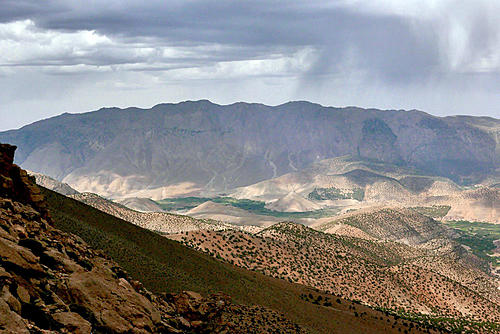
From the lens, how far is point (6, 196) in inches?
1270

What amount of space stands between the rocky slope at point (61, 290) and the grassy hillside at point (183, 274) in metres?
8.87

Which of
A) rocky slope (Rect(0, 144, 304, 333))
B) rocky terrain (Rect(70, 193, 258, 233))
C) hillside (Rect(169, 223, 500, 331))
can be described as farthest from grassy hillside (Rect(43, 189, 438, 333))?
rocky terrain (Rect(70, 193, 258, 233))

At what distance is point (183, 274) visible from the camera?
167ft

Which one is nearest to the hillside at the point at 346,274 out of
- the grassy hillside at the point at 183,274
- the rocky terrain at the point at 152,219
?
the grassy hillside at the point at 183,274

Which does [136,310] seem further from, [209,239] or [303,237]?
[303,237]

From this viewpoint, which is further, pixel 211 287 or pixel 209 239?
pixel 209 239

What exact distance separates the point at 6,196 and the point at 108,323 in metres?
11.7

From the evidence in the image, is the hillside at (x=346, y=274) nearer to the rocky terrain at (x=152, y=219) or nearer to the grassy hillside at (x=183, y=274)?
the grassy hillside at (x=183, y=274)

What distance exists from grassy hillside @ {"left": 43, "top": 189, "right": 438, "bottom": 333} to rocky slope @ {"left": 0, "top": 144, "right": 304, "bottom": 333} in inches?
349

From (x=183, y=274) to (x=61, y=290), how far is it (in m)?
27.1

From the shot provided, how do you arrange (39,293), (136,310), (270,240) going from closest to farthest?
1. (39,293)
2. (136,310)
3. (270,240)

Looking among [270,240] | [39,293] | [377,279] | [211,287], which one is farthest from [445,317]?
[39,293]

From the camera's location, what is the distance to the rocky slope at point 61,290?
830 inches

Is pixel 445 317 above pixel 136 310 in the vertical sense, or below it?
below
